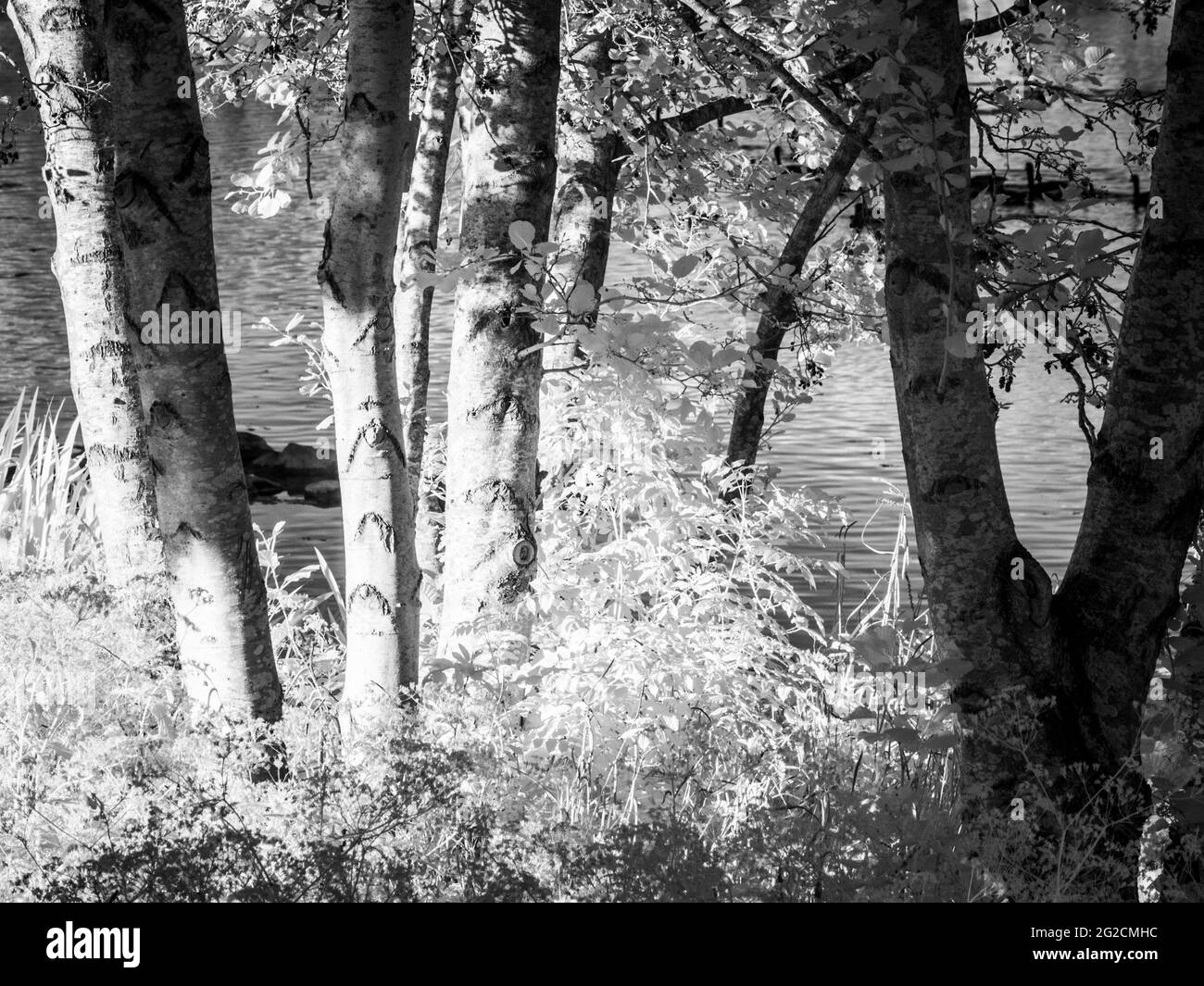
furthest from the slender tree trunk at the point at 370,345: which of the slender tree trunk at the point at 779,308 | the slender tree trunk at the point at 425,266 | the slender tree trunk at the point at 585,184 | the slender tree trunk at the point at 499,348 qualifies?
the slender tree trunk at the point at 425,266

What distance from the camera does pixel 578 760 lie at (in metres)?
4.23

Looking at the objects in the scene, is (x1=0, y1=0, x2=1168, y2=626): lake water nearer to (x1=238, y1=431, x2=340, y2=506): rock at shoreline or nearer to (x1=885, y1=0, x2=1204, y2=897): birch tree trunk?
(x1=238, y1=431, x2=340, y2=506): rock at shoreline

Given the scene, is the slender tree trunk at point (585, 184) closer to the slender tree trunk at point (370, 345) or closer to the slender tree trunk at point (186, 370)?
the slender tree trunk at point (370, 345)

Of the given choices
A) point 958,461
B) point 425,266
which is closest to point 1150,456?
point 958,461

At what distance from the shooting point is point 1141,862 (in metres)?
3.96

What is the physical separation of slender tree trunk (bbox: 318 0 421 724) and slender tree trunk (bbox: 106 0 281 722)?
378 millimetres

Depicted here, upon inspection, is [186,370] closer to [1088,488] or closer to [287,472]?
[1088,488]

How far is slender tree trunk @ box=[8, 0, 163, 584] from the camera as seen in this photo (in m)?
5.38

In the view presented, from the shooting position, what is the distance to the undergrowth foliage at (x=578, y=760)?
3104 mm

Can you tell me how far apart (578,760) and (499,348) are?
154 centimetres

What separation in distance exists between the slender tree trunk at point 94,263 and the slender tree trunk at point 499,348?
1.54m

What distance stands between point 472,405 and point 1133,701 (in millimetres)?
2477

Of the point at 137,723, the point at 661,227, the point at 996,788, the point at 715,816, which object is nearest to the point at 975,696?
the point at 996,788

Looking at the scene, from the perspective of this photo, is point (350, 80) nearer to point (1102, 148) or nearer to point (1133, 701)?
point (1133, 701)
